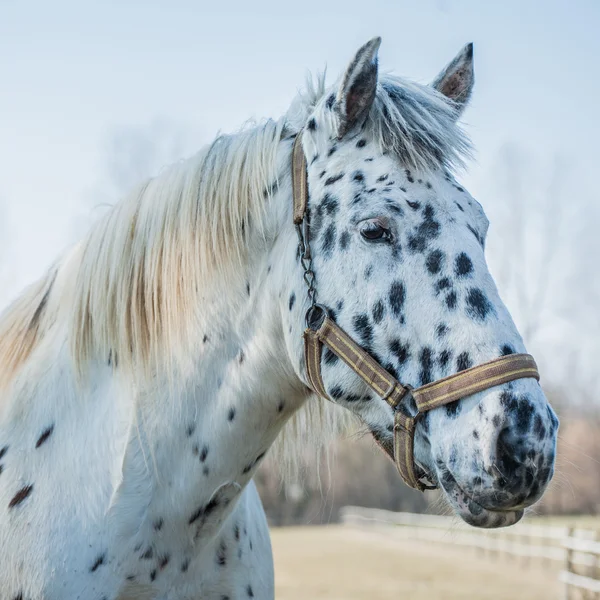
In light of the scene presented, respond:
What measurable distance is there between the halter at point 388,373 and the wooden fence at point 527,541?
35 centimetres

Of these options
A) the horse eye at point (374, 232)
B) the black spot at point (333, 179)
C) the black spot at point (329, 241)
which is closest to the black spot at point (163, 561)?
the black spot at point (329, 241)

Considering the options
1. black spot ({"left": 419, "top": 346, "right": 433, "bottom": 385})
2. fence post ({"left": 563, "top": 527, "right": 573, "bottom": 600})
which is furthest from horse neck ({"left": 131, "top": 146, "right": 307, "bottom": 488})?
fence post ({"left": 563, "top": 527, "right": 573, "bottom": 600})

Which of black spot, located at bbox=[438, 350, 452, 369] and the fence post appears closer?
black spot, located at bbox=[438, 350, 452, 369]

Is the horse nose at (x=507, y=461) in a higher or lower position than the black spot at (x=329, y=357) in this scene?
lower

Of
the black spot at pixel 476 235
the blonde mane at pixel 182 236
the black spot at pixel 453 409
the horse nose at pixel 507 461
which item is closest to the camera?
the horse nose at pixel 507 461

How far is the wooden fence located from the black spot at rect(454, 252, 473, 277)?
77cm

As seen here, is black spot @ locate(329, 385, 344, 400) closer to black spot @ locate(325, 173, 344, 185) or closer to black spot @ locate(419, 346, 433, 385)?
black spot @ locate(419, 346, 433, 385)

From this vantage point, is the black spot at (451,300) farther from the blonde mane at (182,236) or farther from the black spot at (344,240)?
the blonde mane at (182,236)

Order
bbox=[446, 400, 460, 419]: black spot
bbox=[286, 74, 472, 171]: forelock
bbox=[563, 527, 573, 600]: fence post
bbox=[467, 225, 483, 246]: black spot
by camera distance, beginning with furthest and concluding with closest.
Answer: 1. bbox=[563, 527, 573, 600]: fence post
2. bbox=[286, 74, 472, 171]: forelock
3. bbox=[467, 225, 483, 246]: black spot
4. bbox=[446, 400, 460, 419]: black spot

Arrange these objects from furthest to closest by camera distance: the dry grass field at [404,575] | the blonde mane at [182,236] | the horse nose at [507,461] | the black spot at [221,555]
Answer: the dry grass field at [404,575] < the black spot at [221,555] < the blonde mane at [182,236] < the horse nose at [507,461]

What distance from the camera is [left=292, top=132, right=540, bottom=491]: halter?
6.50ft

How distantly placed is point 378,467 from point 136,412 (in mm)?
42906

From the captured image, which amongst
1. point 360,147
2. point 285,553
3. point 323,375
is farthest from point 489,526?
point 285,553

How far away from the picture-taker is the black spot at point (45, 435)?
8.35ft
